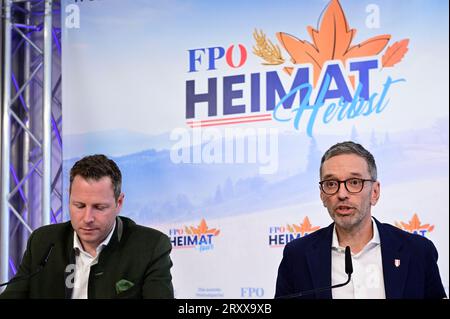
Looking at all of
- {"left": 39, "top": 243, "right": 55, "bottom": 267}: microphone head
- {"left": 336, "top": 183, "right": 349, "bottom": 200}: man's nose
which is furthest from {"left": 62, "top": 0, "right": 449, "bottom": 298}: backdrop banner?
{"left": 39, "top": 243, "right": 55, "bottom": 267}: microphone head

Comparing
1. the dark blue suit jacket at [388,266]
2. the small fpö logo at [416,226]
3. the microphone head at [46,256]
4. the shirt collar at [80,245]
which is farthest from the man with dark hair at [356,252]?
the small fpö logo at [416,226]

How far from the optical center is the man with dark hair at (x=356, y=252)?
252cm

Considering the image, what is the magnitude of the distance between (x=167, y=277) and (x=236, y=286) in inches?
77.7

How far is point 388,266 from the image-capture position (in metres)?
2.54

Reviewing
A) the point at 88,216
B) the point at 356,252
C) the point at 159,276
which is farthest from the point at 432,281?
the point at 88,216

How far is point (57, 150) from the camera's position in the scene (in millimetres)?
5195

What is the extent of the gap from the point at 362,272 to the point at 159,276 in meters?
0.76

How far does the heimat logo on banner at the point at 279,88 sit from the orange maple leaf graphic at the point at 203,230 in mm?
419

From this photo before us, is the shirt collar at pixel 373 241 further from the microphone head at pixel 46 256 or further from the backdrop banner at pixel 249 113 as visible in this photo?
the backdrop banner at pixel 249 113

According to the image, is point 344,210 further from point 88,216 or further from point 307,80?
point 307,80

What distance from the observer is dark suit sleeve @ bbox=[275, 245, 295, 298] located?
2.63 m

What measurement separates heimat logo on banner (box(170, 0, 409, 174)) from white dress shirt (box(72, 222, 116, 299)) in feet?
6.31

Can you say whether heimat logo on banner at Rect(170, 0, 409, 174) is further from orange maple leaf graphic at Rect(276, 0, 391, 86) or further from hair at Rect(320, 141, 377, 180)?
hair at Rect(320, 141, 377, 180)

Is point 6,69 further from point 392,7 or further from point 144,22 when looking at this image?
point 392,7
